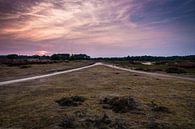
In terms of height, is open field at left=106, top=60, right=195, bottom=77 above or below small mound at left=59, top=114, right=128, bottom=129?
below

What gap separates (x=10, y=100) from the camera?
1684cm

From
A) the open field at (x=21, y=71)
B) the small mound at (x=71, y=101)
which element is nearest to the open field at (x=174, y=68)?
the open field at (x=21, y=71)

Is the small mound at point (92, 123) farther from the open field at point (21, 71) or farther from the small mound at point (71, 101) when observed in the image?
the open field at point (21, 71)

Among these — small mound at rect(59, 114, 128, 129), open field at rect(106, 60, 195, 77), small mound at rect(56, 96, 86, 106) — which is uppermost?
small mound at rect(56, 96, 86, 106)

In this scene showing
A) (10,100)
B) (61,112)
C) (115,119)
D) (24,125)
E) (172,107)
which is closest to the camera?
(24,125)

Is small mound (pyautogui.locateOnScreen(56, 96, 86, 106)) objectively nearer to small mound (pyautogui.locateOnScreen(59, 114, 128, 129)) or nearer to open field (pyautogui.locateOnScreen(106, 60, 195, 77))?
small mound (pyautogui.locateOnScreen(59, 114, 128, 129))

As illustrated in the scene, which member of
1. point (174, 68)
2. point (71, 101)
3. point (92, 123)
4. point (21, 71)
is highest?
point (71, 101)

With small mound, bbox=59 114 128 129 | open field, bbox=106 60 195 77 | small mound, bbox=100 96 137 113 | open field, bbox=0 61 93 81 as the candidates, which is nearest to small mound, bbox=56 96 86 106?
small mound, bbox=100 96 137 113

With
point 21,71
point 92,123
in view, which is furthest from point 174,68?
point 92,123

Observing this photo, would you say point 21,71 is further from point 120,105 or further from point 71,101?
point 120,105

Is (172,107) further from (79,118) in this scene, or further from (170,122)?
(79,118)

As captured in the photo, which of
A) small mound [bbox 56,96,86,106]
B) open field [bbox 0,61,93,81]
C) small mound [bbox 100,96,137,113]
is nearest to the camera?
small mound [bbox 100,96,137,113]

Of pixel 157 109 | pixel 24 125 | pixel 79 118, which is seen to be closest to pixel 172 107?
pixel 157 109

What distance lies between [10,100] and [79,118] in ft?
23.4
